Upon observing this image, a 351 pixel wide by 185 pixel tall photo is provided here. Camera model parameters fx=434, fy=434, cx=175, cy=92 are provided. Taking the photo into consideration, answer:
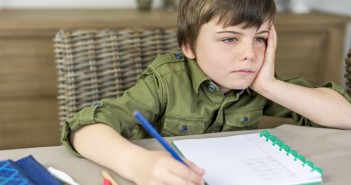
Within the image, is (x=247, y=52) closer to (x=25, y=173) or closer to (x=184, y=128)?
(x=184, y=128)

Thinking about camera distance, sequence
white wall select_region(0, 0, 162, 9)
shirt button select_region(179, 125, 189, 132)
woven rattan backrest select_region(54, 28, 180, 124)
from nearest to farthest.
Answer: shirt button select_region(179, 125, 189, 132), woven rattan backrest select_region(54, 28, 180, 124), white wall select_region(0, 0, 162, 9)

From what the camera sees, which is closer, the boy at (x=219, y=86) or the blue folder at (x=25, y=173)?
the blue folder at (x=25, y=173)

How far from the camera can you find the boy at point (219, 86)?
92cm

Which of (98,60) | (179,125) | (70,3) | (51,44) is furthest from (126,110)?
(70,3)

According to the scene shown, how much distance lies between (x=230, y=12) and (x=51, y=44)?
1.07 meters

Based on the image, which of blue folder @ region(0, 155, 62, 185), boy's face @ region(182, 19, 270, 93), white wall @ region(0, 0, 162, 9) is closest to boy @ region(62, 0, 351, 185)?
boy's face @ region(182, 19, 270, 93)

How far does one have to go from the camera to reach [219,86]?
1.04 metres

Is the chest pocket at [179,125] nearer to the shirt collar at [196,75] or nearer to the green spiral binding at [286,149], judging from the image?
the shirt collar at [196,75]

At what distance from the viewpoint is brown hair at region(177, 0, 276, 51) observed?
92 centimetres

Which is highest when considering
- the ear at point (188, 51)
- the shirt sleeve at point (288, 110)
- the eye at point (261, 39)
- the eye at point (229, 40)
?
the eye at point (229, 40)

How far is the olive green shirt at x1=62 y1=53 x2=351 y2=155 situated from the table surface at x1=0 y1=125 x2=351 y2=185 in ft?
0.45

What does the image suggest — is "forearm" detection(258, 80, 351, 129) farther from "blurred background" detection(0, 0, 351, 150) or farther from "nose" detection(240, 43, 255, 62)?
"blurred background" detection(0, 0, 351, 150)

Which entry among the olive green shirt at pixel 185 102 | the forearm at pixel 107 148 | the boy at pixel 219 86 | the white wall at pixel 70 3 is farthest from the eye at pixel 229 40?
the white wall at pixel 70 3

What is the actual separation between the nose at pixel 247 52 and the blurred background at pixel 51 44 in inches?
36.9
